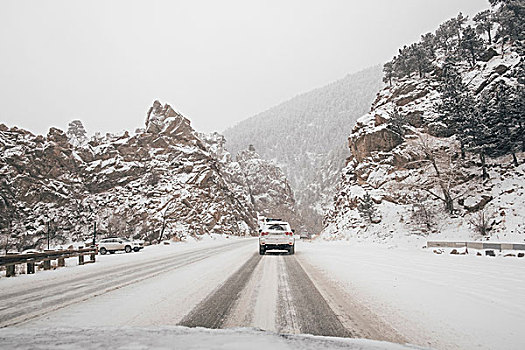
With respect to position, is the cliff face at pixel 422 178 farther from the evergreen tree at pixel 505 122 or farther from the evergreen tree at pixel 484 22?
the evergreen tree at pixel 484 22

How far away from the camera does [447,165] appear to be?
30047mm

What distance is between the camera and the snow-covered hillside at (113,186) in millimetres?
57625

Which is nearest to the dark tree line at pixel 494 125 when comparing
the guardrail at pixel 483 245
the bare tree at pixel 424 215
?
the bare tree at pixel 424 215

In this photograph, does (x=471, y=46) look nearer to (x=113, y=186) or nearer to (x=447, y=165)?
(x=447, y=165)

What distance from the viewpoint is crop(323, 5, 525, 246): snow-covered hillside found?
2712 centimetres

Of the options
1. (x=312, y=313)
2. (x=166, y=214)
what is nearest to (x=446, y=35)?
(x=166, y=214)

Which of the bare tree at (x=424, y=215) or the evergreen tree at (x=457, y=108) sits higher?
the evergreen tree at (x=457, y=108)

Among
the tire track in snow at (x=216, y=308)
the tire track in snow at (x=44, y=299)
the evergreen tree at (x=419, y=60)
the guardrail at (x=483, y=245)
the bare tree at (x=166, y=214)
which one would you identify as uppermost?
the evergreen tree at (x=419, y=60)

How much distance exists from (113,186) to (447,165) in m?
60.4

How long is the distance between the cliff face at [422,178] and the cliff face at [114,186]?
3015 cm

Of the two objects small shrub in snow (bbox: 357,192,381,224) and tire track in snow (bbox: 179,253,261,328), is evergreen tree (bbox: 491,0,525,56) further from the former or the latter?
tire track in snow (bbox: 179,253,261,328)

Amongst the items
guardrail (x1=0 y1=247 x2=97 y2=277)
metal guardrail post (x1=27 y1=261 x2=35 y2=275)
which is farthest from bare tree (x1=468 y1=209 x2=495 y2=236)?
metal guardrail post (x1=27 y1=261 x2=35 y2=275)

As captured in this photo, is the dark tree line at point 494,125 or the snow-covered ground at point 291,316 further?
the dark tree line at point 494,125

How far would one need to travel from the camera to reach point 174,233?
56.6m
